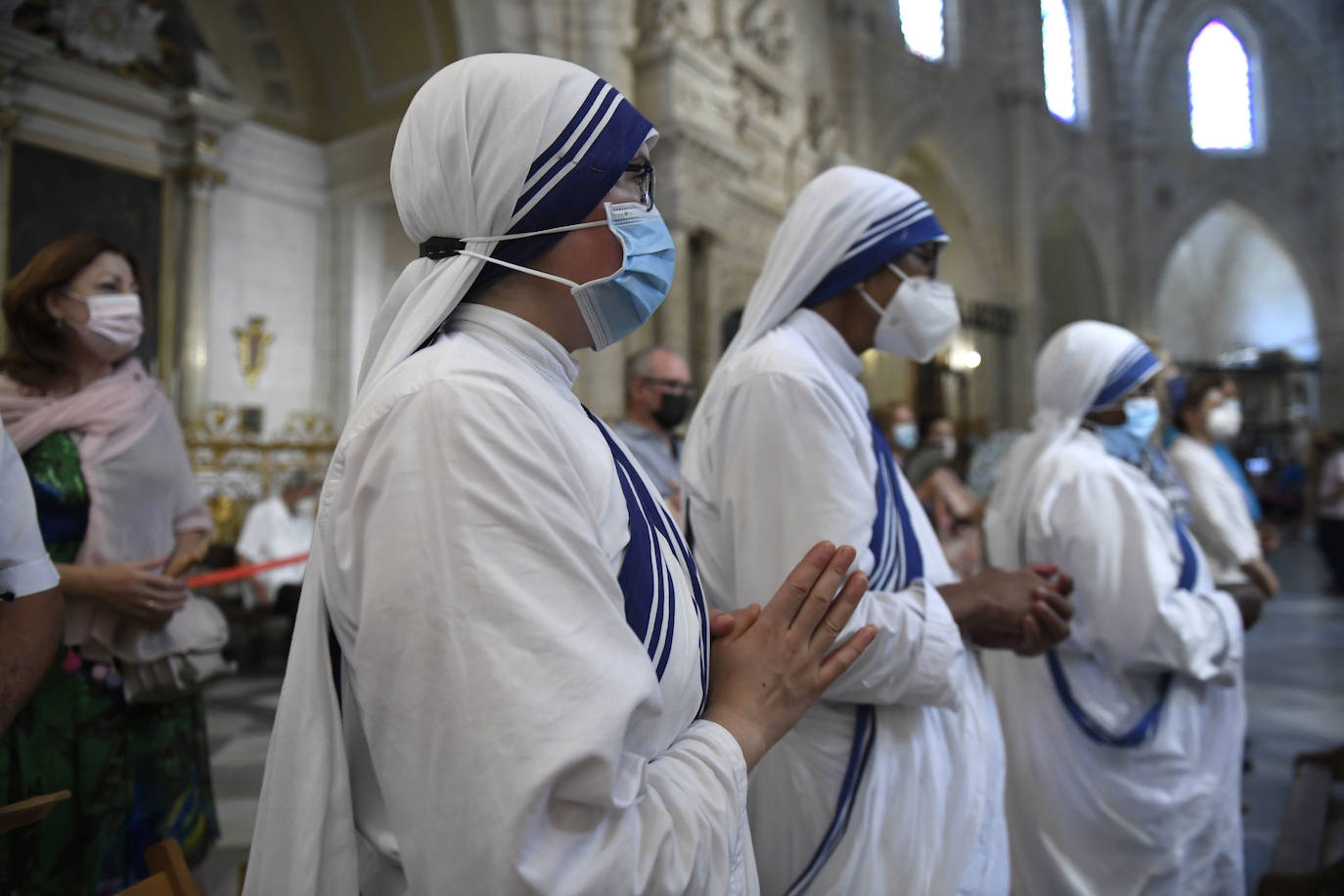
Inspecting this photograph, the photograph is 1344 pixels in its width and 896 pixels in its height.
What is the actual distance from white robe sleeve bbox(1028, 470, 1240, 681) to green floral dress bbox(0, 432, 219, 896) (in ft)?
8.86

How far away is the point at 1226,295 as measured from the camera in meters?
25.0

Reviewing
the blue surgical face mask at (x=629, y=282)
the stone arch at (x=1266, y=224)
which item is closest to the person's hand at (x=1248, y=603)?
the blue surgical face mask at (x=629, y=282)

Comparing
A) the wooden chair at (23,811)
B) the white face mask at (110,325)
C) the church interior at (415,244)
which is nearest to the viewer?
the wooden chair at (23,811)

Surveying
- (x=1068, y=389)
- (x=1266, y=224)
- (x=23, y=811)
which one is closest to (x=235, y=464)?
(x=1068, y=389)

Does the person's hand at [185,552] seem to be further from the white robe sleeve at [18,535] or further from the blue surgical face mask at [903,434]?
the blue surgical face mask at [903,434]

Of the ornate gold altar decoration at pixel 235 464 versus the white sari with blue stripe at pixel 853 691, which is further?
the ornate gold altar decoration at pixel 235 464

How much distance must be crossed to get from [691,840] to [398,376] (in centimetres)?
58

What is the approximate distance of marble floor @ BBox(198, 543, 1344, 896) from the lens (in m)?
3.60

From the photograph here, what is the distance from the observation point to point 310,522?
793cm

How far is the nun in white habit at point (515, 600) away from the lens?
0.82 meters

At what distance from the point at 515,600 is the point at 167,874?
0.89 meters

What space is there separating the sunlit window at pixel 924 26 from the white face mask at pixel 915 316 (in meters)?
15.4

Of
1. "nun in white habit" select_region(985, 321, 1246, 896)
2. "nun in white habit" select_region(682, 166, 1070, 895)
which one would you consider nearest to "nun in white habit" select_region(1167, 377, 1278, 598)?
"nun in white habit" select_region(985, 321, 1246, 896)

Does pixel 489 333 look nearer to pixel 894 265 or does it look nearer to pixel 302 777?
pixel 302 777
